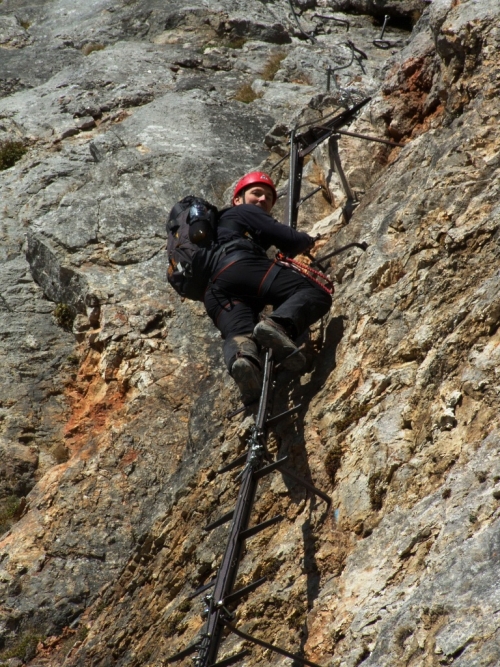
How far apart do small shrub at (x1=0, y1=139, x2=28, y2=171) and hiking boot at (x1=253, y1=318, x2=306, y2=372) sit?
28.6 feet

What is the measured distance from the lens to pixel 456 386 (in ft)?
18.7

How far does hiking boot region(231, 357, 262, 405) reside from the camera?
695cm

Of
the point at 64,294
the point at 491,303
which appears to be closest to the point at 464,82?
the point at 491,303

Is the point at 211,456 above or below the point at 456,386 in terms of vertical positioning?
below

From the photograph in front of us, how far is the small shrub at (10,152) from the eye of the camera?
14.1 metres

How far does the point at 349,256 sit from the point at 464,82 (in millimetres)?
2262

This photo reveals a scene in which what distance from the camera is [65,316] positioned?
439 inches

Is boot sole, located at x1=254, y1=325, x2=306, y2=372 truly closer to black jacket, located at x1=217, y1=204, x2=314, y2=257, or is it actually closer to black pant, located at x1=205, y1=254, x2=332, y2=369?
black pant, located at x1=205, y1=254, x2=332, y2=369

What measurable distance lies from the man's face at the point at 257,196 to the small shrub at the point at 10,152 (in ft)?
21.8

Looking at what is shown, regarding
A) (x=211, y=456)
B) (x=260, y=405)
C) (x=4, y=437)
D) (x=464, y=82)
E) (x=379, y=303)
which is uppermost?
(x=464, y=82)

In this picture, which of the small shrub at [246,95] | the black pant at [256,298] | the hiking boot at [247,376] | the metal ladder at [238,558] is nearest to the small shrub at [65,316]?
the black pant at [256,298]

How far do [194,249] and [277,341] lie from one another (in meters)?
1.67

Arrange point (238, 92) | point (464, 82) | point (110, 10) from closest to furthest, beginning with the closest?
point (464, 82), point (238, 92), point (110, 10)

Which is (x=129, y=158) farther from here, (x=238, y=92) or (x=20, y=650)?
(x=20, y=650)
